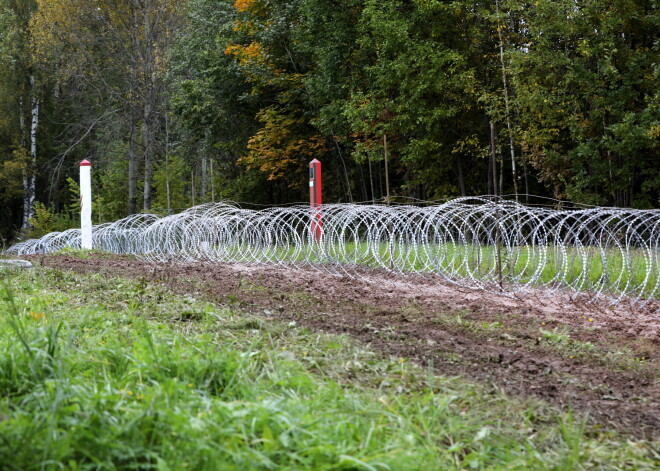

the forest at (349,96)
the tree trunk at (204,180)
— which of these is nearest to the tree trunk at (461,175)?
the forest at (349,96)

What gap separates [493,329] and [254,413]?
4.25m

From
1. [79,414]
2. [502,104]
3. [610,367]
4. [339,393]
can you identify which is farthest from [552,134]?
[79,414]

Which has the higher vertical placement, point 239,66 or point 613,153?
point 239,66

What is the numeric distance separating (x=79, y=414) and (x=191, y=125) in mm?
26561

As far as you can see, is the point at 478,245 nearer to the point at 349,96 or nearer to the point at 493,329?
the point at 493,329

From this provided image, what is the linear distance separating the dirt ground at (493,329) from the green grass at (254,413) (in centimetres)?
43

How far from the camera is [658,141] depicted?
16.6 meters

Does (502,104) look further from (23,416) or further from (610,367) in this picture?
(23,416)

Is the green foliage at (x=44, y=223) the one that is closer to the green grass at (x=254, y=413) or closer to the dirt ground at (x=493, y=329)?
the dirt ground at (x=493, y=329)

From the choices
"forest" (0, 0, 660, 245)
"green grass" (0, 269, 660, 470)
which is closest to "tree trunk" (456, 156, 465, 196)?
"forest" (0, 0, 660, 245)

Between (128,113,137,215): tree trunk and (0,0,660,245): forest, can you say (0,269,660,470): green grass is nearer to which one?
(0,0,660,245): forest

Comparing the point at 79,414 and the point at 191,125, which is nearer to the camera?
the point at 79,414

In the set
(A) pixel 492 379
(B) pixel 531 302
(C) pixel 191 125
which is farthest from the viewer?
(C) pixel 191 125

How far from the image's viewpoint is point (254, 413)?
333cm
